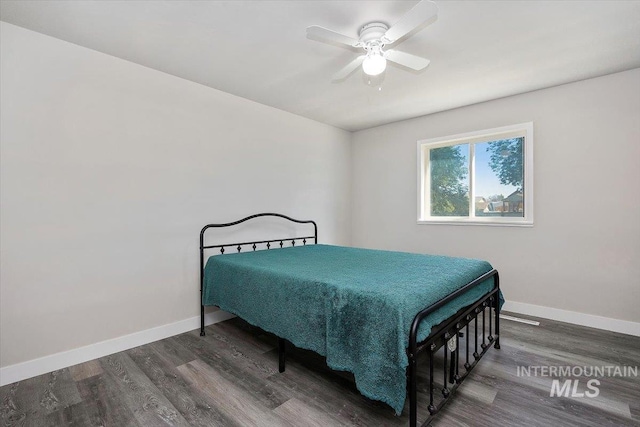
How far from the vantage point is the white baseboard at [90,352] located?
2079 mm

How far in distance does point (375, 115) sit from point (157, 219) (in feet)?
9.90

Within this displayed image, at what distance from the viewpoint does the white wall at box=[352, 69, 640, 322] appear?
2.81 metres

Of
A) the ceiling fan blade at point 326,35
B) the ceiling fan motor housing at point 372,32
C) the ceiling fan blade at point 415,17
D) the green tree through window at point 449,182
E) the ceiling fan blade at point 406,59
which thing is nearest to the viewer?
the ceiling fan blade at point 415,17

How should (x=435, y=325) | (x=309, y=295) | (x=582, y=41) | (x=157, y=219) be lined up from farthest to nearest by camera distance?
1. (x=157, y=219)
2. (x=582, y=41)
3. (x=309, y=295)
4. (x=435, y=325)

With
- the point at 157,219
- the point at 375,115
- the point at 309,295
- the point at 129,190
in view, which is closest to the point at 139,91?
the point at 129,190

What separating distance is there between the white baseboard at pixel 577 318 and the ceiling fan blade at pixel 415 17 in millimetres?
3215

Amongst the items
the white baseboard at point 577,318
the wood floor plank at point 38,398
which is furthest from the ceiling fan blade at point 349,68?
the white baseboard at point 577,318

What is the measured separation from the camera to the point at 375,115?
411 centimetres

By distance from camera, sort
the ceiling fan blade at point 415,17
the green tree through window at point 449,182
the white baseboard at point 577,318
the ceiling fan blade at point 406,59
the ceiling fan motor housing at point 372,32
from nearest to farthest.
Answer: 1. the ceiling fan blade at point 415,17
2. the ceiling fan motor housing at point 372,32
3. the ceiling fan blade at point 406,59
4. the white baseboard at point 577,318
5. the green tree through window at point 449,182

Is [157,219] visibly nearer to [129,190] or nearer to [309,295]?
[129,190]

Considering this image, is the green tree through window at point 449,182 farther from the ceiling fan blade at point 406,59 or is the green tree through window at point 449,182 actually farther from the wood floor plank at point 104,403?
the wood floor plank at point 104,403

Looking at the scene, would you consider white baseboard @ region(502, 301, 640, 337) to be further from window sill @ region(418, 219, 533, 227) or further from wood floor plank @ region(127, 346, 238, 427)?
wood floor plank @ region(127, 346, 238, 427)

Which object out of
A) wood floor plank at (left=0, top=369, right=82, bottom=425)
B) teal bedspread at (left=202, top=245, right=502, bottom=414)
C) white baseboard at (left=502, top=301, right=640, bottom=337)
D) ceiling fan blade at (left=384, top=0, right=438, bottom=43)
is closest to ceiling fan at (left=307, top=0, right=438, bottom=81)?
ceiling fan blade at (left=384, top=0, right=438, bottom=43)

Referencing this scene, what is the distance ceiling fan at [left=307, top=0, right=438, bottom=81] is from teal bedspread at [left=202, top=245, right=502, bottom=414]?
149cm
